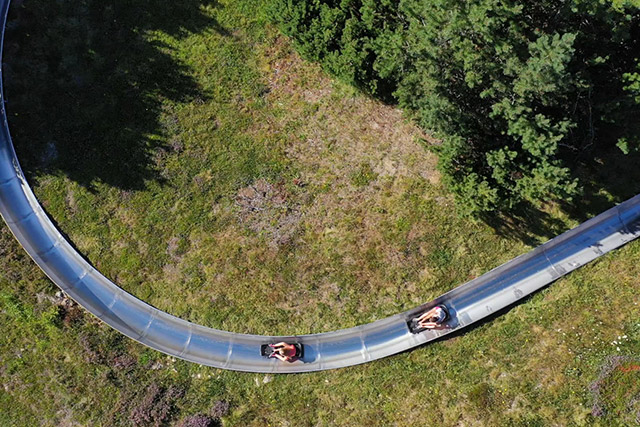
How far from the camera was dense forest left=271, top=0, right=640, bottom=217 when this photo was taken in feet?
64.4

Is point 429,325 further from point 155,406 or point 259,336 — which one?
point 155,406

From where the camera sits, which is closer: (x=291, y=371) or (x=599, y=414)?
(x=599, y=414)

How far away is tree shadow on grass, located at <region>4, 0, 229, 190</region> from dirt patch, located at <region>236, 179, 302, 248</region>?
201 inches

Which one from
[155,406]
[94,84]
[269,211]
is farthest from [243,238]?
[94,84]

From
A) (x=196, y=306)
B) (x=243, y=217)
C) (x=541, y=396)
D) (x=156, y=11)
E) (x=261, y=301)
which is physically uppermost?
(x=156, y=11)

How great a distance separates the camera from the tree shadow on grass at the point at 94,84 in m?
27.6

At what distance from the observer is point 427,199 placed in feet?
87.0

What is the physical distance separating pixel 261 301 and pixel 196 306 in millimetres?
3368

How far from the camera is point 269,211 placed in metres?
27.2

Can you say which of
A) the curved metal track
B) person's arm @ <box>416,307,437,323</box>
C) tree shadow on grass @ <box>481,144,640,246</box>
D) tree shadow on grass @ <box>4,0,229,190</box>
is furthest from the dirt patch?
tree shadow on grass @ <box>481,144,640,246</box>

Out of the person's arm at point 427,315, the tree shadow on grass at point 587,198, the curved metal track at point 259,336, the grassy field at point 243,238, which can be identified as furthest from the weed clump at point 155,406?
the tree shadow on grass at point 587,198

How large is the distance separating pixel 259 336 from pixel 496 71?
1656cm

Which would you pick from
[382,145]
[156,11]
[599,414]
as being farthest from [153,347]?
[599,414]

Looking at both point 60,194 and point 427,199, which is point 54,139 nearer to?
point 60,194
